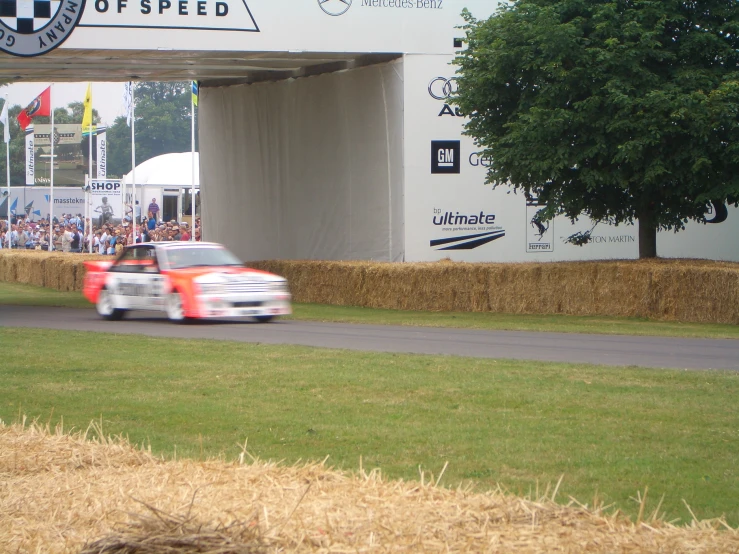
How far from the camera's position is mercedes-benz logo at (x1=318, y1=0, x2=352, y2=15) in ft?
78.1

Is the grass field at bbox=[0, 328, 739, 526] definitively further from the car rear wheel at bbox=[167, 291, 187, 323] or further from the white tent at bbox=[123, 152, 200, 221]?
the white tent at bbox=[123, 152, 200, 221]

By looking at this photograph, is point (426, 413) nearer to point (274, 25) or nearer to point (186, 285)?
point (186, 285)

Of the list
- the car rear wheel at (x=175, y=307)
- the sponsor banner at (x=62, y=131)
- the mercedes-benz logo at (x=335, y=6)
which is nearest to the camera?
the car rear wheel at (x=175, y=307)

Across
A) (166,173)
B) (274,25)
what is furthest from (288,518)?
(166,173)

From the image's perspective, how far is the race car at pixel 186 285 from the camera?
18.1 metres

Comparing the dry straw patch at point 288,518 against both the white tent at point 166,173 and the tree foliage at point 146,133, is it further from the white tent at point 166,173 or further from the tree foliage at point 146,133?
the tree foliage at point 146,133

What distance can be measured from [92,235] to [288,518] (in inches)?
1706

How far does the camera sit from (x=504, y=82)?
2167 cm

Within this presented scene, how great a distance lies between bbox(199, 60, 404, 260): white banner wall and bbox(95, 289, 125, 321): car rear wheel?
771cm

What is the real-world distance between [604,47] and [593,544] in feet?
61.4

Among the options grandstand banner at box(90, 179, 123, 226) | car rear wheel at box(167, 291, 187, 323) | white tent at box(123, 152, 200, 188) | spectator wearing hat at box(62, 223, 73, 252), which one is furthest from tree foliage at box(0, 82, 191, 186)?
car rear wheel at box(167, 291, 187, 323)

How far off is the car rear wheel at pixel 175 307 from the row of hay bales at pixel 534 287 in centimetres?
631

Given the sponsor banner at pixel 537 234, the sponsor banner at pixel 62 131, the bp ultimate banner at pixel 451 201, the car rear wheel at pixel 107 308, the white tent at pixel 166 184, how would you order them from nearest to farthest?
the car rear wheel at pixel 107 308 < the bp ultimate banner at pixel 451 201 < the sponsor banner at pixel 537 234 < the white tent at pixel 166 184 < the sponsor banner at pixel 62 131

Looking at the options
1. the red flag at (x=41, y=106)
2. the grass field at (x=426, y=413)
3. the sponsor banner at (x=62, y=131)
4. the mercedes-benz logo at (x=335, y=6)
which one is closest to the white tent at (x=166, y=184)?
the sponsor banner at (x=62, y=131)
